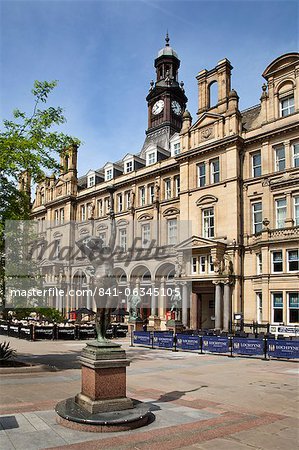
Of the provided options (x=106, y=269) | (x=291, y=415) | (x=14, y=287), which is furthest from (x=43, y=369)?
(x=291, y=415)

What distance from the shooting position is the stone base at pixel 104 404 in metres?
8.78

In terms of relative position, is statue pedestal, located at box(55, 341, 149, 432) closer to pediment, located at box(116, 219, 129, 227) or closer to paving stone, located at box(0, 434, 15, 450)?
paving stone, located at box(0, 434, 15, 450)

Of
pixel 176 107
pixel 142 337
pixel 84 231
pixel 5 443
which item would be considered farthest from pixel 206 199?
pixel 5 443

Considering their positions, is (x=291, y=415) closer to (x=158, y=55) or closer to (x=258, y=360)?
(x=258, y=360)

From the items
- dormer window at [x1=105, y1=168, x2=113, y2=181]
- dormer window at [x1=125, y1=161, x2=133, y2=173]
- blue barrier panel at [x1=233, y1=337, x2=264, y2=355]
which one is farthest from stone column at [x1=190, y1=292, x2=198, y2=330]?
dormer window at [x1=105, y1=168, x2=113, y2=181]

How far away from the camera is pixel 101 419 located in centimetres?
832

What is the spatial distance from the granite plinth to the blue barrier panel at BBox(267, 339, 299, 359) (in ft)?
41.8

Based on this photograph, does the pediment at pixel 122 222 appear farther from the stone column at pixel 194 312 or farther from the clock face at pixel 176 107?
the clock face at pixel 176 107

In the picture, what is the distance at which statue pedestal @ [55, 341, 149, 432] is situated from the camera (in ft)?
27.1

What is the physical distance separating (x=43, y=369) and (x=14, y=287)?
133 inches

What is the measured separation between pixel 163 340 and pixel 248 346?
5537 mm

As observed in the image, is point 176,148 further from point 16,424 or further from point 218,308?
point 16,424

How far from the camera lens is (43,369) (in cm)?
1577

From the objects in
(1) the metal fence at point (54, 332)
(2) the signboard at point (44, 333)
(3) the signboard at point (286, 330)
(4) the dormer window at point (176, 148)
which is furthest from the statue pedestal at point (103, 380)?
(4) the dormer window at point (176, 148)
